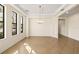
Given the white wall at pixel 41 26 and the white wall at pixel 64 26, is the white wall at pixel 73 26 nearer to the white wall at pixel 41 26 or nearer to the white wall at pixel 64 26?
the white wall at pixel 64 26

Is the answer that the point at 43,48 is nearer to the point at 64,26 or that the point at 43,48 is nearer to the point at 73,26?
the point at 73,26

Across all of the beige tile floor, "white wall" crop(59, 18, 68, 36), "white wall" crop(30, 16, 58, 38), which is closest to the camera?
the beige tile floor

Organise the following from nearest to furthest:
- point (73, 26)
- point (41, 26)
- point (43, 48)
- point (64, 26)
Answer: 1. point (43, 48)
2. point (73, 26)
3. point (41, 26)
4. point (64, 26)

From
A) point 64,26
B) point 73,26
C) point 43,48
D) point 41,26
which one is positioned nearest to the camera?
point 43,48

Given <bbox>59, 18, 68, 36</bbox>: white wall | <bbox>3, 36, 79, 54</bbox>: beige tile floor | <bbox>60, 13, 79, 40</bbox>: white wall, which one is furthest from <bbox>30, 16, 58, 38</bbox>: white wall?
<bbox>3, 36, 79, 54</bbox>: beige tile floor

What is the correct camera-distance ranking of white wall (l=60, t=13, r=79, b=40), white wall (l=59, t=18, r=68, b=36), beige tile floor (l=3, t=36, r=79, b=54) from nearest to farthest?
beige tile floor (l=3, t=36, r=79, b=54)
white wall (l=60, t=13, r=79, b=40)
white wall (l=59, t=18, r=68, b=36)

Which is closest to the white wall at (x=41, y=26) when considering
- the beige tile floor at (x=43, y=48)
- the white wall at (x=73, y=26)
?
the white wall at (x=73, y=26)

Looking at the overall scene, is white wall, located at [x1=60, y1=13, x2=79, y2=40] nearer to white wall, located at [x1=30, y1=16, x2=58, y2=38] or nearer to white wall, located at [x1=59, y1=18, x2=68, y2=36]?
white wall, located at [x1=59, y1=18, x2=68, y2=36]

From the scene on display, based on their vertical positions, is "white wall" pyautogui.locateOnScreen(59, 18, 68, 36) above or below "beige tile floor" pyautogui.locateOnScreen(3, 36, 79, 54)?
above

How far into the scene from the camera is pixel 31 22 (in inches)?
579

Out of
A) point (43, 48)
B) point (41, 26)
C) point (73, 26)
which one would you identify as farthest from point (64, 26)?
point (43, 48)

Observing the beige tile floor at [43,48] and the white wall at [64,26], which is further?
the white wall at [64,26]

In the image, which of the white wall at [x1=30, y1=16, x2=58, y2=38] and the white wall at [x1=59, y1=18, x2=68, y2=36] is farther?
the white wall at [x1=30, y1=16, x2=58, y2=38]

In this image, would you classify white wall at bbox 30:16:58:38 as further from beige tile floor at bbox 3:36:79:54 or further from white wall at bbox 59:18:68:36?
beige tile floor at bbox 3:36:79:54
